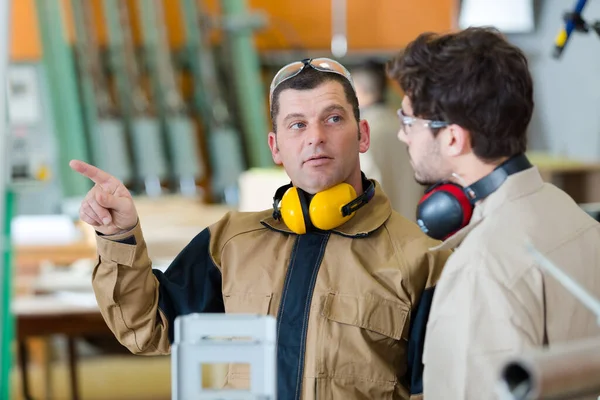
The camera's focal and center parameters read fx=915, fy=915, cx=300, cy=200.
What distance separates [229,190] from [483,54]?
5.22m

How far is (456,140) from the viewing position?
1.82 m

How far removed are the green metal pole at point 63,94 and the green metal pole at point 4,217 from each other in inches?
153

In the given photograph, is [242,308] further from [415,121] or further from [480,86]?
[480,86]

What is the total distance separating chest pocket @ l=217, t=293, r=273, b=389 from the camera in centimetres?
198

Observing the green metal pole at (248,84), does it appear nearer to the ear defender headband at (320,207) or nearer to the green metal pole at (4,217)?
the green metal pole at (4,217)

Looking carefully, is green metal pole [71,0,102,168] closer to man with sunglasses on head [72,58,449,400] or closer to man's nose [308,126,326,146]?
man with sunglasses on head [72,58,449,400]

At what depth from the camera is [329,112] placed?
2020mm

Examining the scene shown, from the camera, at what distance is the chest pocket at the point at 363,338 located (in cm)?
191

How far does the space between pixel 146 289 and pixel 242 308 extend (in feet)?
0.70

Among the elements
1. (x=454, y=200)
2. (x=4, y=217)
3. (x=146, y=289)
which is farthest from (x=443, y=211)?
(x=4, y=217)

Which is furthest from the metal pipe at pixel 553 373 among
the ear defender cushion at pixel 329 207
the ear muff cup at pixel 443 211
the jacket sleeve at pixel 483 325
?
the ear defender cushion at pixel 329 207

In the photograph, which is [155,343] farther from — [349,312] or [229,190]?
[229,190]

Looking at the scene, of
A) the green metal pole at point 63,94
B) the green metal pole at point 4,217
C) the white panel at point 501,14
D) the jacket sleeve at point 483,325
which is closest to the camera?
the jacket sleeve at point 483,325

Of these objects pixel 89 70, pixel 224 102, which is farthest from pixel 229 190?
pixel 89 70
